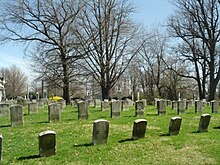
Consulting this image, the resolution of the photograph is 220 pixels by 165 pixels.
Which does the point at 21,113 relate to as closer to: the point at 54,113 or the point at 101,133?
the point at 54,113

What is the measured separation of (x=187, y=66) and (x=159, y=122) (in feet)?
113

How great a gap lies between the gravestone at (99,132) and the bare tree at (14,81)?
65677 millimetres

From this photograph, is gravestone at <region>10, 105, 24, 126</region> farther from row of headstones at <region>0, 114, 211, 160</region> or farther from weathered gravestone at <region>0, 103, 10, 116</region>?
row of headstones at <region>0, 114, 211, 160</region>

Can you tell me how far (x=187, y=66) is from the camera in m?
47.0

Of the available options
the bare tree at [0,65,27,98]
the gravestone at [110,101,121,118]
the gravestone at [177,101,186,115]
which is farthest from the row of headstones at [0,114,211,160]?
the bare tree at [0,65,27,98]

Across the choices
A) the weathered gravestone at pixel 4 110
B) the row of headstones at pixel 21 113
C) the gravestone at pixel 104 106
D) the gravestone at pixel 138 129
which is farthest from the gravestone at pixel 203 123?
the weathered gravestone at pixel 4 110

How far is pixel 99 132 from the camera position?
9.24 meters

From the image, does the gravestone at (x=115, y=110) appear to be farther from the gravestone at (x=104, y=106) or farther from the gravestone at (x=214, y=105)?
the gravestone at (x=214, y=105)

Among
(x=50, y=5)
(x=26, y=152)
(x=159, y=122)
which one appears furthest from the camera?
(x=50, y=5)

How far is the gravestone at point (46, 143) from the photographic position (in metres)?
7.89

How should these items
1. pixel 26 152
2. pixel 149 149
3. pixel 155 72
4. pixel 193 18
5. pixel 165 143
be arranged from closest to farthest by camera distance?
pixel 26 152 → pixel 149 149 → pixel 165 143 → pixel 193 18 → pixel 155 72

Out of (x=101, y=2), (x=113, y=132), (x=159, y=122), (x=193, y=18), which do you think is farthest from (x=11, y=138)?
(x=193, y=18)

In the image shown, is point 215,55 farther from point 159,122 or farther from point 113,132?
point 113,132

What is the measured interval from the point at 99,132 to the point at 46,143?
1.83 meters
